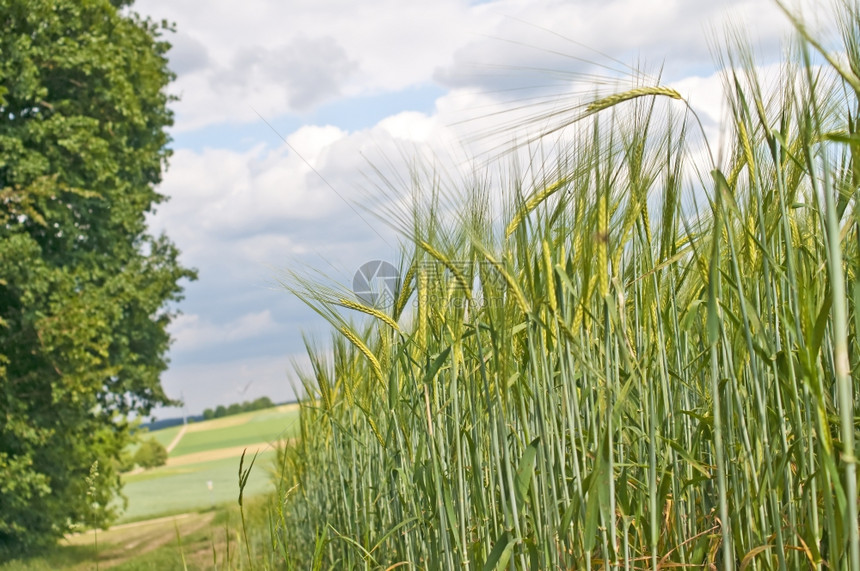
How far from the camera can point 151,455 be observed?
35344mm

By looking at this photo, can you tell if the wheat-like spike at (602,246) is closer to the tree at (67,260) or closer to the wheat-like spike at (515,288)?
the wheat-like spike at (515,288)

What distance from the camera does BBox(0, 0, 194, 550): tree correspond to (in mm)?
10297

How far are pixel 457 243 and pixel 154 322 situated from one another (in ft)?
40.8

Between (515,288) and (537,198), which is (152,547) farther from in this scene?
(515,288)

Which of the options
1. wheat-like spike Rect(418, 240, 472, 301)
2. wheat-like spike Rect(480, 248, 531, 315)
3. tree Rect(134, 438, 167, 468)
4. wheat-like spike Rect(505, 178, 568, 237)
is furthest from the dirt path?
tree Rect(134, 438, 167, 468)

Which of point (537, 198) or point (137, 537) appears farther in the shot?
point (137, 537)

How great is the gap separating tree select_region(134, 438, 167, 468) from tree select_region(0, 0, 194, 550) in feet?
70.1

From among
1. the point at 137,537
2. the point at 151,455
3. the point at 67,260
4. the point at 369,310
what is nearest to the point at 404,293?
the point at 369,310

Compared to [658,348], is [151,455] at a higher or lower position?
lower

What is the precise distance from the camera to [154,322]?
13914mm

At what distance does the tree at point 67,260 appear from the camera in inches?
405

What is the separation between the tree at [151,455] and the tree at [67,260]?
2138cm

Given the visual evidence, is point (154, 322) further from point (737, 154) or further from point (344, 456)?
point (737, 154)

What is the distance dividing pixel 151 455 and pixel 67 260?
25496 mm
